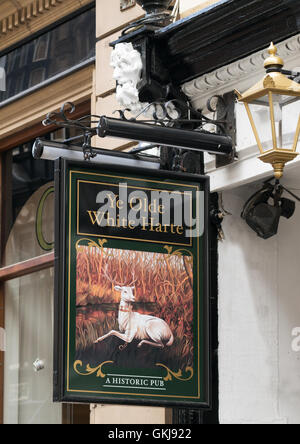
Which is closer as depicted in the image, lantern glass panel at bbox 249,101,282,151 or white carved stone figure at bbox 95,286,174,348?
lantern glass panel at bbox 249,101,282,151

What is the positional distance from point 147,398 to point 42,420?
4092 millimetres

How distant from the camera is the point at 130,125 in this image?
9469 mm

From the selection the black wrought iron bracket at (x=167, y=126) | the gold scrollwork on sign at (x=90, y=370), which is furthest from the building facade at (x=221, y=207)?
the gold scrollwork on sign at (x=90, y=370)

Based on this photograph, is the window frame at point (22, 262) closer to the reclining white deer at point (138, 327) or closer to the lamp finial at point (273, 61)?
the reclining white deer at point (138, 327)

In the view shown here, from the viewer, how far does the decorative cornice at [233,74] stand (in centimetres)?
948

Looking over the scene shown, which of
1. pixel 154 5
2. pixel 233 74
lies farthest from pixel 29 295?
pixel 233 74

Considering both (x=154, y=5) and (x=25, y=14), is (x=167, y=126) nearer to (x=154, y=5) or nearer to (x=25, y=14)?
(x=154, y=5)

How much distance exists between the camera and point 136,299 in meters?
9.55

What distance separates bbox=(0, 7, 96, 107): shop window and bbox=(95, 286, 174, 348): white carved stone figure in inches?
152

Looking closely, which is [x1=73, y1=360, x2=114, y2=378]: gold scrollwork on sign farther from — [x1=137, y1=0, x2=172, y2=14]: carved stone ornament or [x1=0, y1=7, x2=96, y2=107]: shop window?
[x1=0, y1=7, x2=96, y2=107]: shop window

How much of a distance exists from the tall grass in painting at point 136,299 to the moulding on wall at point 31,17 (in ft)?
13.8

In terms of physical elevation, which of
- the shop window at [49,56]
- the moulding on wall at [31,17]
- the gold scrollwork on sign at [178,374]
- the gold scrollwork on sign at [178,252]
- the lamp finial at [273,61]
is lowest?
the gold scrollwork on sign at [178,374]

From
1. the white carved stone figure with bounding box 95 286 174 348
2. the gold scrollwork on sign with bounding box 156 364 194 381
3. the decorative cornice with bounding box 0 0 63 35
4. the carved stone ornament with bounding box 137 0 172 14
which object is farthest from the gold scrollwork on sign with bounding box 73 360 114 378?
the decorative cornice with bounding box 0 0 63 35

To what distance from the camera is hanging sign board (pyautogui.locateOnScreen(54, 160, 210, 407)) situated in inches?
362
